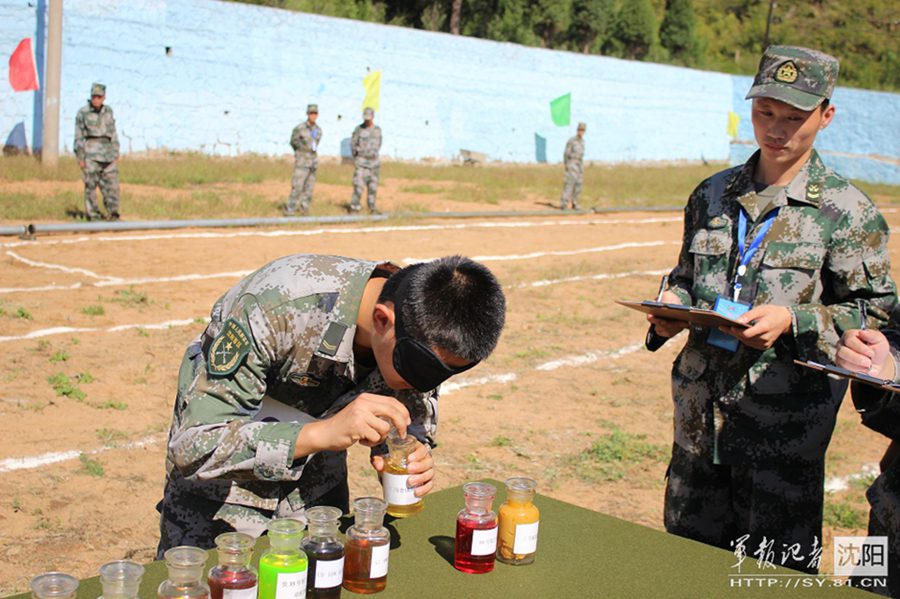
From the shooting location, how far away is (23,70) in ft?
67.2

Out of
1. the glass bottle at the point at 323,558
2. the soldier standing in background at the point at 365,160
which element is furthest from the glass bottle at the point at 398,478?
the soldier standing in background at the point at 365,160

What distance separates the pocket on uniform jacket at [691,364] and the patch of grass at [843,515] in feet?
7.30

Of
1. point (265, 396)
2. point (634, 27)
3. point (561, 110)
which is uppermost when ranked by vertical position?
point (634, 27)

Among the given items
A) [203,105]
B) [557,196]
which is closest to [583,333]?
[557,196]

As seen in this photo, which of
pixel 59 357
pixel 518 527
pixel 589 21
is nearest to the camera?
pixel 518 527

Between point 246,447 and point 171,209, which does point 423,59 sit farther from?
point 246,447

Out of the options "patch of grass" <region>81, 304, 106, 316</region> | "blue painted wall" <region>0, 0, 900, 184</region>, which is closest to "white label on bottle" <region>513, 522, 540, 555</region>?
"patch of grass" <region>81, 304, 106, 316</region>

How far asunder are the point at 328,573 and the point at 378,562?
149 mm

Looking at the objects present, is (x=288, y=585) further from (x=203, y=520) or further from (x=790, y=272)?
(x=790, y=272)

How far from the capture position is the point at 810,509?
343 centimetres

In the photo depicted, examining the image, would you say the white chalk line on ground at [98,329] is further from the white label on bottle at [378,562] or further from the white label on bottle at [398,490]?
the white label on bottle at [378,562]

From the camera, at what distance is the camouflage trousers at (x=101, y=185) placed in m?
14.4

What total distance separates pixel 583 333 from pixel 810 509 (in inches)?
248

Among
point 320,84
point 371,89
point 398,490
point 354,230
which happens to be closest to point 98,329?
point 398,490
